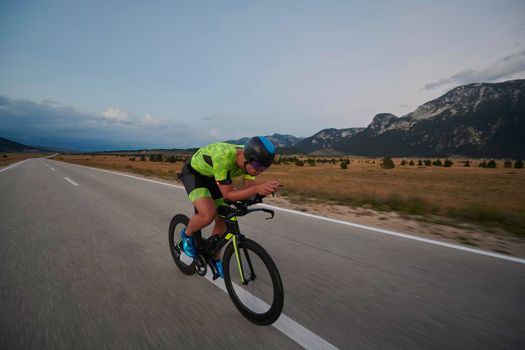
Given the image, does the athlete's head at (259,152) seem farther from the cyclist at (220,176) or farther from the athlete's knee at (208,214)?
the athlete's knee at (208,214)

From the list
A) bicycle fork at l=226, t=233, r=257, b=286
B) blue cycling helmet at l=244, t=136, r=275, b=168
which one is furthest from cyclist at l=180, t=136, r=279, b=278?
bicycle fork at l=226, t=233, r=257, b=286

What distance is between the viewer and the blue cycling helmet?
2.53m

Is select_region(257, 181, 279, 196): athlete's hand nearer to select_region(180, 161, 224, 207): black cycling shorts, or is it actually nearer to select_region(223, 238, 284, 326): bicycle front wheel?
select_region(223, 238, 284, 326): bicycle front wheel

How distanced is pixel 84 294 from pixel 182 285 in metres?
1.01

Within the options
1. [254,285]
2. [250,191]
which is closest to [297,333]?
[254,285]

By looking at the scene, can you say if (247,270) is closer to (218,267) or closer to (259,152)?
(218,267)

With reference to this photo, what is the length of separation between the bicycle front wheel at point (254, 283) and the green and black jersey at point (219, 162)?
0.65 metres

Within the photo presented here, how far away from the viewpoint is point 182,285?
10.5 feet

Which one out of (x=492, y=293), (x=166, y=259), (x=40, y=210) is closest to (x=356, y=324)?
(x=492, y=293)

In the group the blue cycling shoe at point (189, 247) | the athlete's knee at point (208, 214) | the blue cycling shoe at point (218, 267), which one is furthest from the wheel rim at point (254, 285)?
the blue cycling shoe at point (189, 247)

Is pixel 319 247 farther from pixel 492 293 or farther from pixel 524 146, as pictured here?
pixel 524 146

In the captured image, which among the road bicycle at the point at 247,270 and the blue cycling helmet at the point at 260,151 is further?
the blue cycling helmet at the point at 260,151

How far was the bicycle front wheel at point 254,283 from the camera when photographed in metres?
2.32

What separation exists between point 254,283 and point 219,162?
121 centimetres
